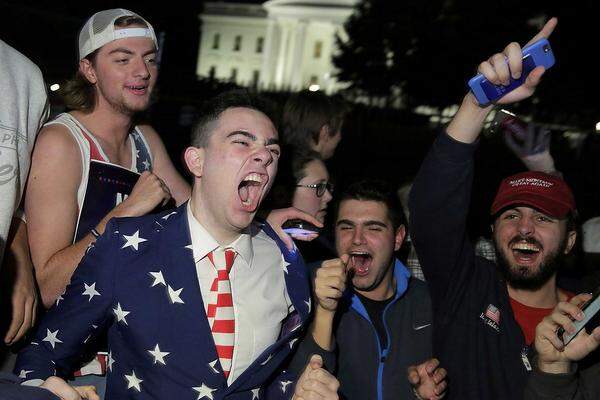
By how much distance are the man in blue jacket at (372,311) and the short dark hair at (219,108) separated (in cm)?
65

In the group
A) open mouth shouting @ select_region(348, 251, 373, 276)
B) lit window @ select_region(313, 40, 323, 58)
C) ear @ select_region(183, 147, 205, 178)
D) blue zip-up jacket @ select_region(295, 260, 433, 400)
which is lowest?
blue zip-up jacket @ select_region(295, 260, 433, 400)

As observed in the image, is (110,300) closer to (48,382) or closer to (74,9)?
(48,382)

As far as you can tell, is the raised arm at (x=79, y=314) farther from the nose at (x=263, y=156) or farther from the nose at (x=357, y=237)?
the nose at (x=357, y=237)

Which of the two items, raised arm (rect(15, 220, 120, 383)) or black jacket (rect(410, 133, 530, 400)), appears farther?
black jacket (rect(410, 133, 530, 400))

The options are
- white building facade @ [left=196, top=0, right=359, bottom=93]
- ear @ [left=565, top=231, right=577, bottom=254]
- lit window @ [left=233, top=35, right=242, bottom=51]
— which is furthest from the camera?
lit window @ [left=233, top=35, right=242, bottom=51]

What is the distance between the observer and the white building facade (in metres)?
97.5

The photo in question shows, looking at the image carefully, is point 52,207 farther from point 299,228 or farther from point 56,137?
point 299,228

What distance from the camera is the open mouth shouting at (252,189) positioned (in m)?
2.67

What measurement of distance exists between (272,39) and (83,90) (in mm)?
99450

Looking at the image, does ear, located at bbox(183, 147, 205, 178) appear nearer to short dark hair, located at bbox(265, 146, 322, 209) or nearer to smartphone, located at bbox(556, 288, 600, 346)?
short dark hair, located at bbox(265, 146, 322, 209)

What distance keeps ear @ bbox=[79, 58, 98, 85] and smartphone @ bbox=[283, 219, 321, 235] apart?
1.19 meters

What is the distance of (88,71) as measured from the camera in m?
3.45

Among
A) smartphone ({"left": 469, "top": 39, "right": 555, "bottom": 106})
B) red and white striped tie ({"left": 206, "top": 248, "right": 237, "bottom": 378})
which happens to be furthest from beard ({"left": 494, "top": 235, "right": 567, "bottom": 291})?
red and white striped tie ({"left": 206, "top": 248, "right": 237, "bottom": 378})

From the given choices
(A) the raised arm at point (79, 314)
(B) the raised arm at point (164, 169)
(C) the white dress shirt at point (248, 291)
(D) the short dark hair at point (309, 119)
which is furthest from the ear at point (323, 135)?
(A) the raised arm at point (79, 314)
